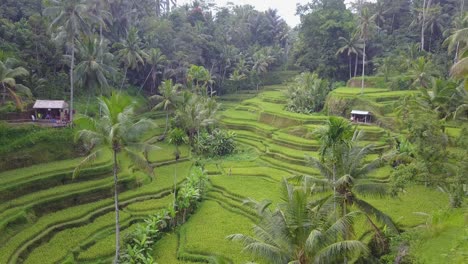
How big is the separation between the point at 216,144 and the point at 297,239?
68.1 ft

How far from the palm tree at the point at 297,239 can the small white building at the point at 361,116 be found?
23279 mm

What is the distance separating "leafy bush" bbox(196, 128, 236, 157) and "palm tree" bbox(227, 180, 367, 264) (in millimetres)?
19865

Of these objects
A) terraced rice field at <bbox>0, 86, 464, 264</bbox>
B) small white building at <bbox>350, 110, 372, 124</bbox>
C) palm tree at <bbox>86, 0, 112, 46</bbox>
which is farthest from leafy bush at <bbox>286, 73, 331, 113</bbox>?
palm tree at <bbox>86, 0, 112, 46</bbox>

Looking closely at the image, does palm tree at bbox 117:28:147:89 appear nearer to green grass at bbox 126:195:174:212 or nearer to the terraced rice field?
the terraced rice field

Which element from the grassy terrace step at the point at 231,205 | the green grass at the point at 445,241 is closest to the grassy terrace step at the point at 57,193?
the grassy terrace step at the point at 231,205

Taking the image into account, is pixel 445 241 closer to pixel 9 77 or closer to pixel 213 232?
pixel 213 232

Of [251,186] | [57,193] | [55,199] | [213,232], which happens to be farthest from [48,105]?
[213,232]

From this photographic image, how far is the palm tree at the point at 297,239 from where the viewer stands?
10.3 meters

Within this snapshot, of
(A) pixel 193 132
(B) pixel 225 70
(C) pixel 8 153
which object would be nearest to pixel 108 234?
(C) pixel 8 153

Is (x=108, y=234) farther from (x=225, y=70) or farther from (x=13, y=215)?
(x=225, y=70)

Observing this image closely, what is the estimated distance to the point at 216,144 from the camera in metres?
31.3

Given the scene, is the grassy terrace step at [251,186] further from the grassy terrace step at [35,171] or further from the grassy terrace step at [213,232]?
the grassy terrace step at [35,171]

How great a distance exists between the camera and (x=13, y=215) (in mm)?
17078

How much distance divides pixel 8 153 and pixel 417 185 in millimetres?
23356
